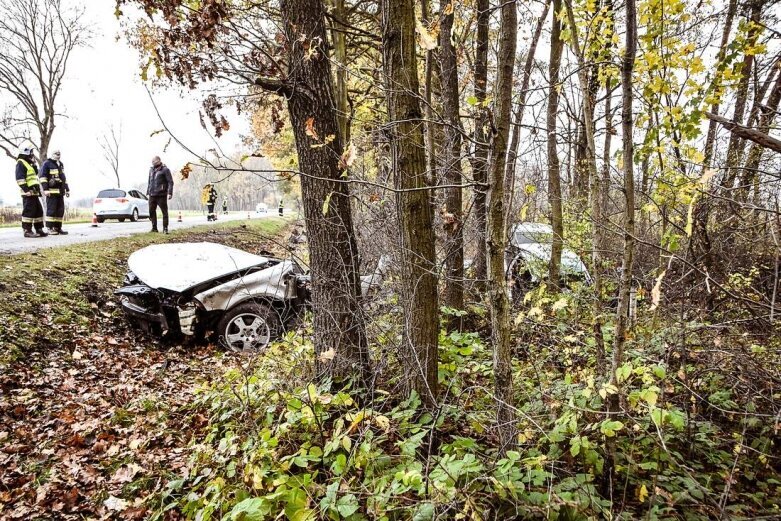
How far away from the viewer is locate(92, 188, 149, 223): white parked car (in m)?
17.2

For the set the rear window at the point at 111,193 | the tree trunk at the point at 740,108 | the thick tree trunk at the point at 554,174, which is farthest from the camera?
the rear window at the point at 111,193

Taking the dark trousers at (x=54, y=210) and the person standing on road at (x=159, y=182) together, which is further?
the person standing on road at (x=159, y=182)

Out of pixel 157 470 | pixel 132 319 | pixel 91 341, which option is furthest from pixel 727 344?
pixel 91 341

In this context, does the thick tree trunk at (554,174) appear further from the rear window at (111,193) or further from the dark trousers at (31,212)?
the rear window at (111,193)

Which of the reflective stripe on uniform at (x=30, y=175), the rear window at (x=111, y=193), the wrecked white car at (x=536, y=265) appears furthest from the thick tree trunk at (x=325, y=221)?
the rear window at (x=111, y=193)

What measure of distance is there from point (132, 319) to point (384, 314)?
412 cm

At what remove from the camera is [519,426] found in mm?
2789

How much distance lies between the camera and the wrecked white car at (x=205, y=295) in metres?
5.43

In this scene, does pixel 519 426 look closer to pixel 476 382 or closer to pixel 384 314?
pixel 476 382

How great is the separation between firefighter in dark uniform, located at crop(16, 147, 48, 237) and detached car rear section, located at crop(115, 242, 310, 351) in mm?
6014

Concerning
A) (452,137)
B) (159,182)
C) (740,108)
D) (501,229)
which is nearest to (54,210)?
(159,182)

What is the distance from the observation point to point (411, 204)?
128 inches

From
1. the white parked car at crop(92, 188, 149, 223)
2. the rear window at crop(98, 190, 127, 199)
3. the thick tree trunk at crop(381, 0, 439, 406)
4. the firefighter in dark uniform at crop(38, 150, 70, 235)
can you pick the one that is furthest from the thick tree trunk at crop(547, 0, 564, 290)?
the rear window at crop(98, 190, 127, 199)

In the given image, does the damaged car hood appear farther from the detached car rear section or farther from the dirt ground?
the dirt ground
